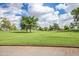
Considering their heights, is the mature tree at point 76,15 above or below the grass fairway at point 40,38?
above

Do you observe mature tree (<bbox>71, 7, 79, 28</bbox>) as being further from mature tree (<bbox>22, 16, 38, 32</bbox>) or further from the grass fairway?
mature tree (<bbox>22, 16, 38, 32</bbox>)

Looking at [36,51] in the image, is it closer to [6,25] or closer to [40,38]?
[40,38]

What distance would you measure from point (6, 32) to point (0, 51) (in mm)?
188

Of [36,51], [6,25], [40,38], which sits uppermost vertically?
[6,25]

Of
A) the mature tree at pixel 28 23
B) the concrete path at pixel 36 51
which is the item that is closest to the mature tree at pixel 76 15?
the concrete path at pixel 36 51

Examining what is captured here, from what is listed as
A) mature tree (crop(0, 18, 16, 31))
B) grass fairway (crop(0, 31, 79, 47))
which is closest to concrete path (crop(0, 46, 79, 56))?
grass fairway (crop(0, 31, 79, 47))

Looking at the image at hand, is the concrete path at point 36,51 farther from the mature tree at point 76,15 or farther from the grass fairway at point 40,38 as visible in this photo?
the mature tree at point 76,15

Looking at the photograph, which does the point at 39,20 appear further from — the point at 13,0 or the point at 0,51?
the point at 0,51

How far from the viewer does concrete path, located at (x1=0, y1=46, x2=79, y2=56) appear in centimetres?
260

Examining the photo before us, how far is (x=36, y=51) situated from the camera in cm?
261

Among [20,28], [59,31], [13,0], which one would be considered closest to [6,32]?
[20,28]

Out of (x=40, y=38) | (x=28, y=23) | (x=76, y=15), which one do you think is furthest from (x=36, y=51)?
(x=76, y=15)

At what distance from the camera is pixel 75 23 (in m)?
2.61

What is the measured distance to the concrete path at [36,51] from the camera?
8.52ft
